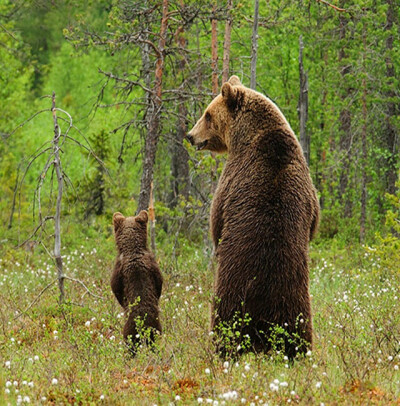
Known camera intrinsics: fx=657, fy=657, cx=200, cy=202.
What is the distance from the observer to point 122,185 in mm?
17719

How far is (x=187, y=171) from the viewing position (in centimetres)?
1855

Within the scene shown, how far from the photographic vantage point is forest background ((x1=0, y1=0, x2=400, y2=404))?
606cm

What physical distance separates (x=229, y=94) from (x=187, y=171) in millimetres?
12073

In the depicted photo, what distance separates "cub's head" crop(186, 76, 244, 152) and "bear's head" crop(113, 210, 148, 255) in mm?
1437

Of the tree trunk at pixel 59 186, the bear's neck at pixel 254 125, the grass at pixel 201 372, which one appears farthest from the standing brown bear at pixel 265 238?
the tree trunk at pixel 59 186

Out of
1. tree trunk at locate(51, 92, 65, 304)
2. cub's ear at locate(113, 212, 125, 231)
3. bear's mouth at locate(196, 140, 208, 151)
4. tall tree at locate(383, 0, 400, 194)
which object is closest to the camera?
bear's mouth at locate(196, 140, 208, 151)

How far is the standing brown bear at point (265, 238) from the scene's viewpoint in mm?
5809

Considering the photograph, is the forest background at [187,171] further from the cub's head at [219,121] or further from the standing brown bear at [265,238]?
the cub's head at [219,121]

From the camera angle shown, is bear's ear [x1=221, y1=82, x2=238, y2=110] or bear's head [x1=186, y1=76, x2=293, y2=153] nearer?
bear's head [x1=186, y1=76, x2=293, y2=153]

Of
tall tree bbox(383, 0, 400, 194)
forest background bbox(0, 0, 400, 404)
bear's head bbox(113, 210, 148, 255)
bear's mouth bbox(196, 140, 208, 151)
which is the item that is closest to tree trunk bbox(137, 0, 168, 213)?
forest background bbox(0, 0, 400, 404)

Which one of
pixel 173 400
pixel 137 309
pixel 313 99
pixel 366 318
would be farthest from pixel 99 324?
pixel 313 99

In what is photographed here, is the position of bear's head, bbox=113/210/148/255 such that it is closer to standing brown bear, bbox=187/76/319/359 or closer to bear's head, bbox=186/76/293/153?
bear's head, bbox=186/76/293/153

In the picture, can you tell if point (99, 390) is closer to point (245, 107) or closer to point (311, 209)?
point (311, 209)

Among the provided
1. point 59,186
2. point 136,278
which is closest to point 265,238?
point 136,278
